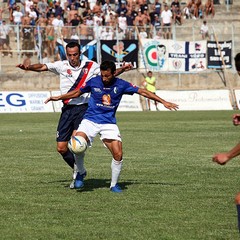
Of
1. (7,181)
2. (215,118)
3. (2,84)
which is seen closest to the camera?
(7,181)

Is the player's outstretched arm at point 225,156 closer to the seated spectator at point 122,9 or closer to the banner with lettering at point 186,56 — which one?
the banner with lettering at point 186,56

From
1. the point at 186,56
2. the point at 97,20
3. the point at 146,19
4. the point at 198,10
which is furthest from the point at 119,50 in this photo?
the point at 198,10

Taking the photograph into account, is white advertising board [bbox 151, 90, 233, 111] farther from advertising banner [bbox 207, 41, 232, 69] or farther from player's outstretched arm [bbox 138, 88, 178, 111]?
player's outstretched arm [bbox 138, 88, 178, 111]

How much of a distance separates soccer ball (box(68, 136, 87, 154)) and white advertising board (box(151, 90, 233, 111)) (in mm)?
30249

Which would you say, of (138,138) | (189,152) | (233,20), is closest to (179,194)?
(189,152)

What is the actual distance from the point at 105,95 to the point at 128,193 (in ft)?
5.19

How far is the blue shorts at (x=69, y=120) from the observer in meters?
14.2

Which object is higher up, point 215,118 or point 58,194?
point 58,194

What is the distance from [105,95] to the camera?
13.3 m

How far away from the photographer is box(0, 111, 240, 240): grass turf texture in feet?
32.2

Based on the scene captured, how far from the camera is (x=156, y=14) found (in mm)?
45938

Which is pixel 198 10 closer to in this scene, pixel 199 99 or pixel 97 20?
pixel 199 99

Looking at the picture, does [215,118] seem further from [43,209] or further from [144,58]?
[43,209]

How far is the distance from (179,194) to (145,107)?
102ft
